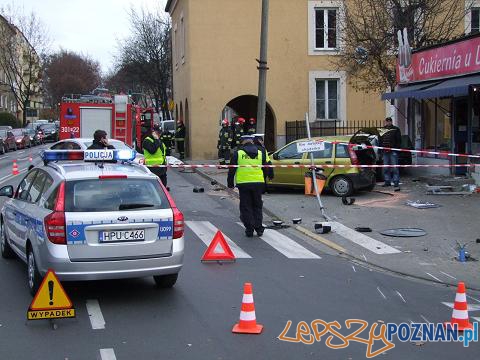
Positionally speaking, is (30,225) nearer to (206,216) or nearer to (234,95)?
(206,216)

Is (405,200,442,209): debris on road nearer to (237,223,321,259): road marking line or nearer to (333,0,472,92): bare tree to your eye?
(237,223,321,259): road marking line

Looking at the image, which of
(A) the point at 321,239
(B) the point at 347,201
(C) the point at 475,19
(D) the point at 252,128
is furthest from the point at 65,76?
(A) the point at 321,239

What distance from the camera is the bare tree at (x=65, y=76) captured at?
3329 inches

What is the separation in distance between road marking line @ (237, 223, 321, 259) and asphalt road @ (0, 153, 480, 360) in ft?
0.16

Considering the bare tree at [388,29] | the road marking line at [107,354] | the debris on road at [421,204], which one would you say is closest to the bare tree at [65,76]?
the bare tree at [388,29]

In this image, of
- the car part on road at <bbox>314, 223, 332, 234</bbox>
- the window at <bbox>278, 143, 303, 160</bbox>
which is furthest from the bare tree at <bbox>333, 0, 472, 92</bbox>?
the car part on road at <bbox>314, 223, 332, 234</bbox>

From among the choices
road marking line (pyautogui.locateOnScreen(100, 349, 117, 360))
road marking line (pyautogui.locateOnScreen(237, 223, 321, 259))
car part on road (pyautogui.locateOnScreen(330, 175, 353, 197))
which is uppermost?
car part on road (pyautogui.locateOnScreen(330, 175, 353, 197))

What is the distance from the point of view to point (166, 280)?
761 cm

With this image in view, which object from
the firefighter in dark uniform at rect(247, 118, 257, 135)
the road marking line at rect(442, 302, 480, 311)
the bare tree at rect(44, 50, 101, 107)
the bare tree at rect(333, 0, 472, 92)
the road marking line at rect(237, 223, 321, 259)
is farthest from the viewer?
the bare tree at rect(44, 50, 101, 107)

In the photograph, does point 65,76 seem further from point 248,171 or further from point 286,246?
point 286,246

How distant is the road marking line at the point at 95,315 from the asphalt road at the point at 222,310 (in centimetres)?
1

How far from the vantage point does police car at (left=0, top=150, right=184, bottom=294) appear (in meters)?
Result: 6.64

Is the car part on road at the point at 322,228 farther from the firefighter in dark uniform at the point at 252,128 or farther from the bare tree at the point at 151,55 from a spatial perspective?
the bare tree at the point at 151,55

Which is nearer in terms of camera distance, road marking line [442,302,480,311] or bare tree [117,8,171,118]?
road marking line [442,302,480,311]
